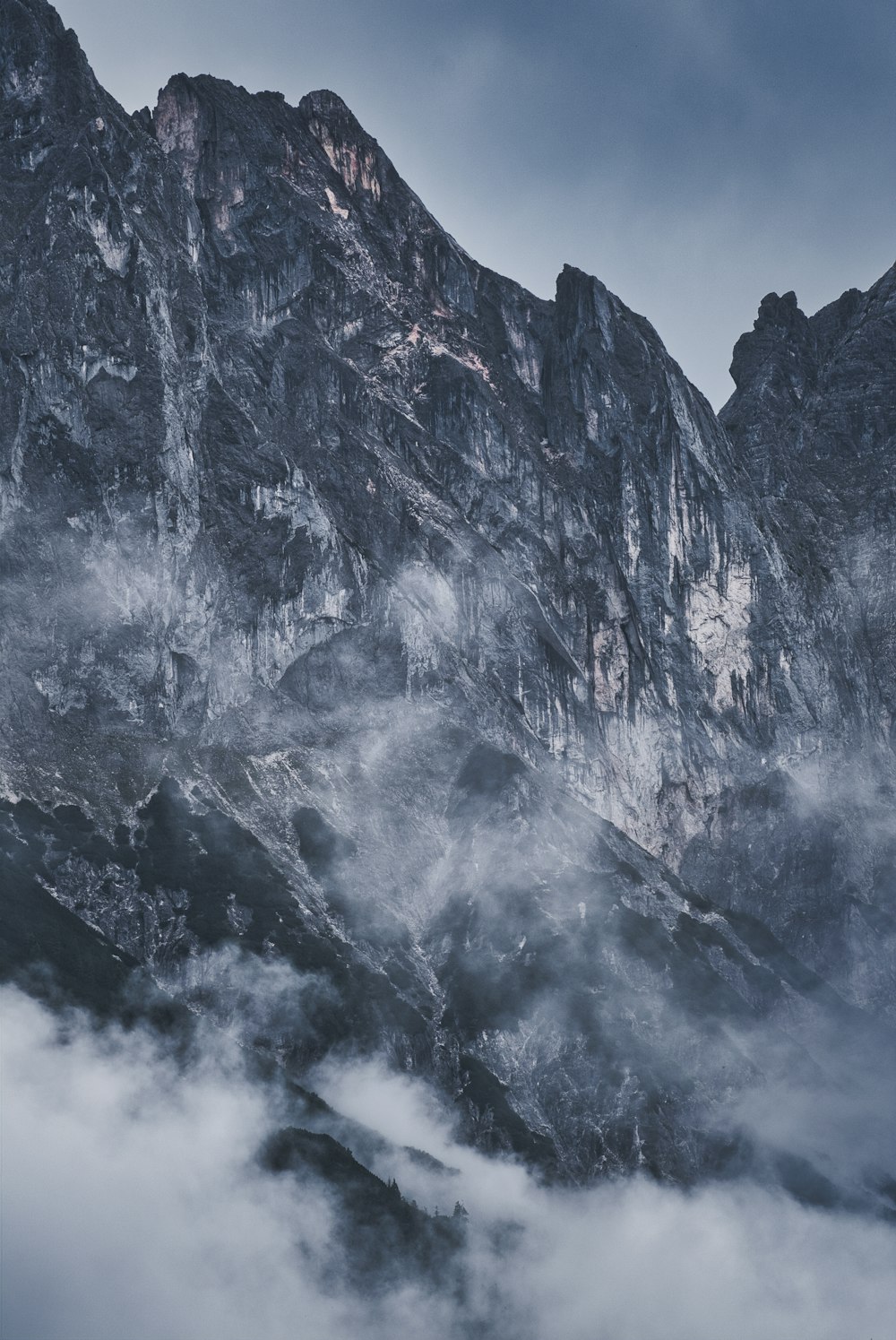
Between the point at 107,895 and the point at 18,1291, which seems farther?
the point at 107,895

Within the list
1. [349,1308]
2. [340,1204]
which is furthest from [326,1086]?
[349,1308]

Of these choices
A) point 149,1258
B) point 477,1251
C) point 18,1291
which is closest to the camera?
point 18,1291

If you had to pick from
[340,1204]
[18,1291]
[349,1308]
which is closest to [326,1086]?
[340,1204]

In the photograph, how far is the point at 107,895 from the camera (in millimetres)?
199625

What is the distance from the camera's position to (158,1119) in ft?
612

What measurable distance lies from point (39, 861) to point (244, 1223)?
51.1 metres

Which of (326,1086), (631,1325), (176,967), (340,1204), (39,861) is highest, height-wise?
(39,861)

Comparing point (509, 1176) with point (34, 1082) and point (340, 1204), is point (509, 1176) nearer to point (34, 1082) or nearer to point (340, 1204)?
point (340, 1204)

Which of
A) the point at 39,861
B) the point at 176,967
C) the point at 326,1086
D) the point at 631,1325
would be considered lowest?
the point at 631,1325

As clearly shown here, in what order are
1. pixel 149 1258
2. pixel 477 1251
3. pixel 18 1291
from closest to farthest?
pixel 18 1291 < pixel 149 1258 < pixel 477 1251

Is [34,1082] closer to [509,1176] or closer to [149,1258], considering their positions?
[149,1258]

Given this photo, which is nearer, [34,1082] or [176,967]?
[34,1082]

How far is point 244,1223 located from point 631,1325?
50894 mm

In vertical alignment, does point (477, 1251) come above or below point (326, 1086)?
below
